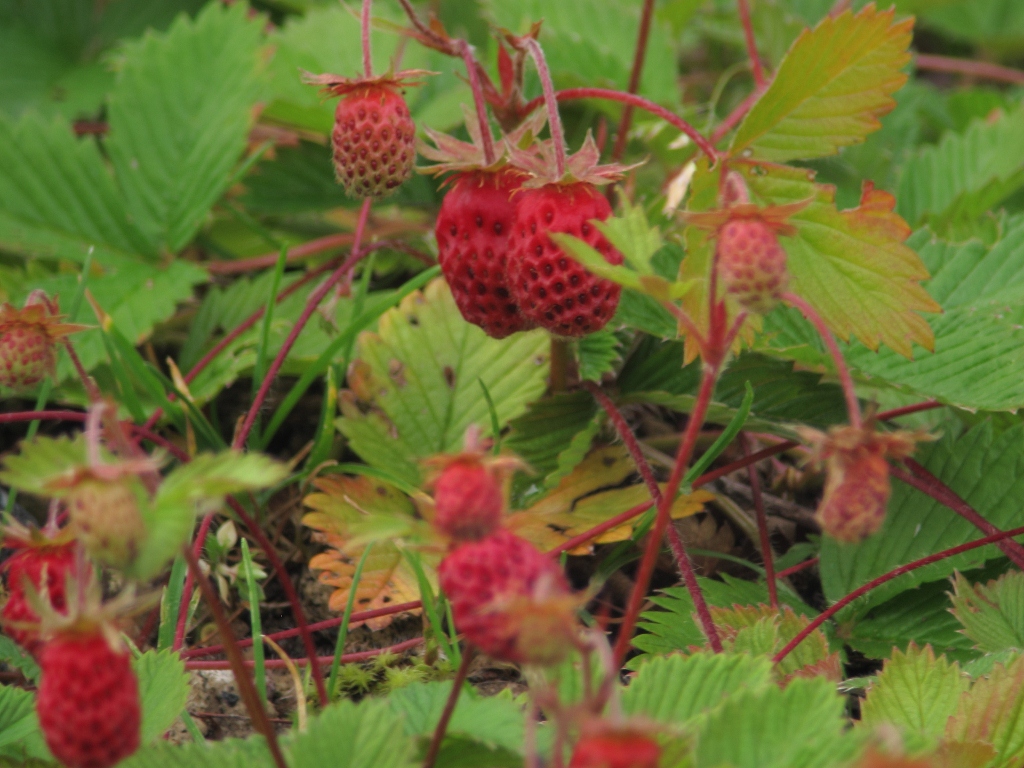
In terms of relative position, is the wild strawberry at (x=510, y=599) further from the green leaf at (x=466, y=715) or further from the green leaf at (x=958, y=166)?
the green leaf at (x=958, y=166)

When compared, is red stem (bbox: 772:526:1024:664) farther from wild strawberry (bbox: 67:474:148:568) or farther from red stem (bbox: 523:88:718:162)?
wild strawberry (bbox: 67:474:148:568)

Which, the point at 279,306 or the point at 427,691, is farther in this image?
the point at 279,306

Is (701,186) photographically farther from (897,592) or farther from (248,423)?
(248,423)

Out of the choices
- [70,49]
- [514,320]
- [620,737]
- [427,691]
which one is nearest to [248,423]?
[514,320]

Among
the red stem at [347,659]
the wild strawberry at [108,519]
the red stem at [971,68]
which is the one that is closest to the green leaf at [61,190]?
the red stem at [347,659]

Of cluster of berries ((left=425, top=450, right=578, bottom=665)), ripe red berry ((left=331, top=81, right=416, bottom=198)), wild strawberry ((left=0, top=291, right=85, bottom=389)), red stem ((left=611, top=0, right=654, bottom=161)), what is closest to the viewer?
cluster of berries ((left=425, top=450, right=578, bottom=665))

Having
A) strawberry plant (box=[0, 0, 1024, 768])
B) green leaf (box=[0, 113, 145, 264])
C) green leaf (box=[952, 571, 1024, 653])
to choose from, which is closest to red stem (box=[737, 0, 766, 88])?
strawberry plant (box=[0, 0, 1024, 768])
